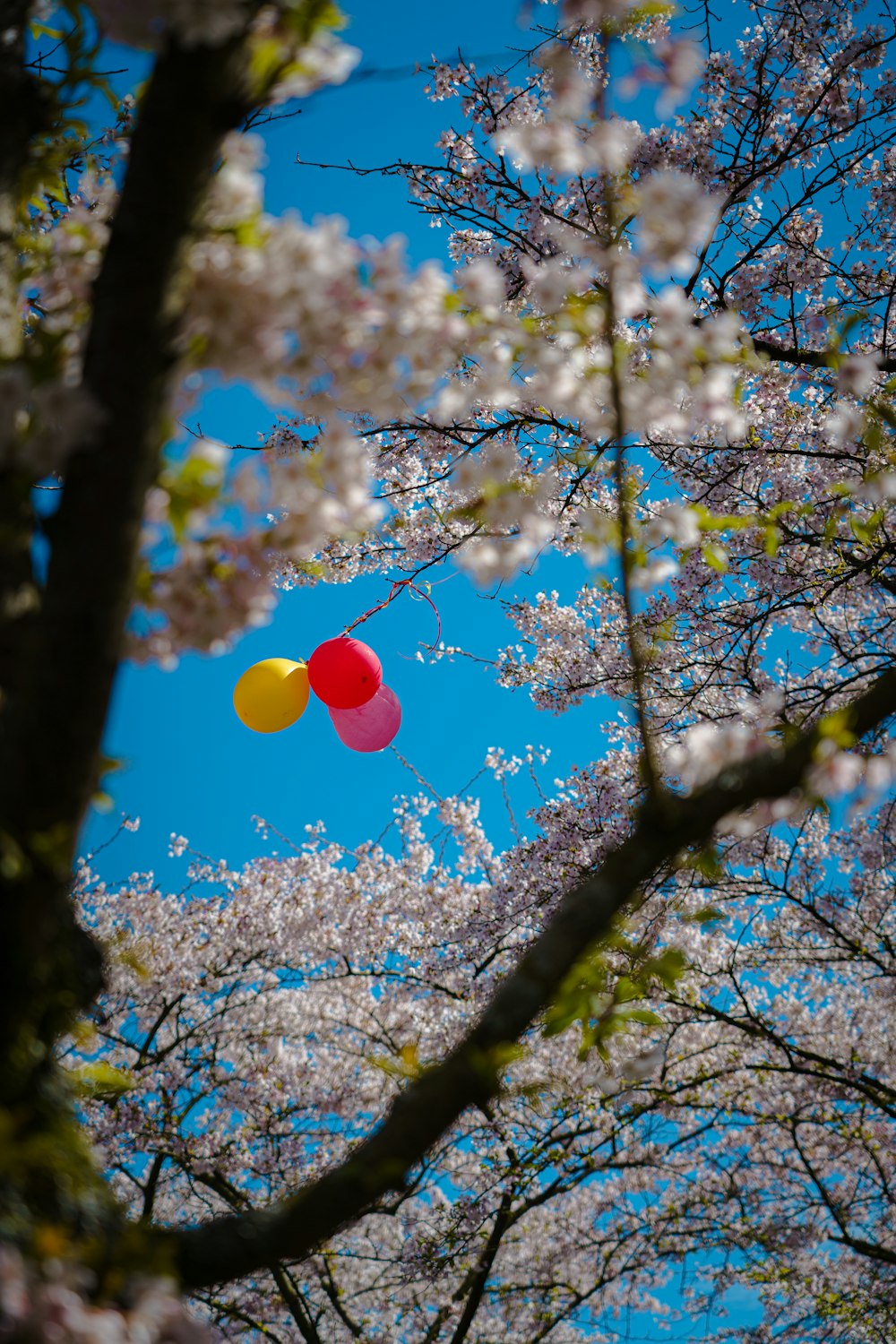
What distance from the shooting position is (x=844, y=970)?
21.5 feet

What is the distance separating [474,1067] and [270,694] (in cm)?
287

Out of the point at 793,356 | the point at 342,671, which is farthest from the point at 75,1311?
the point at 793,356

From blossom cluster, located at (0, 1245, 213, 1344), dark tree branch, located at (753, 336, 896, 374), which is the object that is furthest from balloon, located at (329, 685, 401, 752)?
blossom cluster, located at (0, 1245, 213, 1344)

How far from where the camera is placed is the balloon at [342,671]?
12.3ft

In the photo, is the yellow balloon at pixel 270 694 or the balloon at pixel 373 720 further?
the balloon at pixel 373 720

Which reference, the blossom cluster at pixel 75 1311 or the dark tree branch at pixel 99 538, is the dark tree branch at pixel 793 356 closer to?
the dark tree branch at pixel 99 538

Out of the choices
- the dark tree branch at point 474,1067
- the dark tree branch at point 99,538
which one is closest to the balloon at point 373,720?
the dark tree branch at point 474,1067

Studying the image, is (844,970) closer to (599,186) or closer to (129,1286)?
(599,186)

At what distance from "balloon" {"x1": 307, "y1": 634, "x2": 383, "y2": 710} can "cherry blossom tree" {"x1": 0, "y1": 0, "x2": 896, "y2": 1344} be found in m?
0.82

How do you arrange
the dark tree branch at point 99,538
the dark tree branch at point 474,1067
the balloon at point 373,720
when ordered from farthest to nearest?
1. the balloon at point 373,720
2. the dark tree branch at point 474,1067
3. the dark tree branch at point 99,538

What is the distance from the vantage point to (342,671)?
3756 millimetres

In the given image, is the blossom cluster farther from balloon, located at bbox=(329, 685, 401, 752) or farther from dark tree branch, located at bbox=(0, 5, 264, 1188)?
balloon, located at bbox=(329, 685, 401, 752)

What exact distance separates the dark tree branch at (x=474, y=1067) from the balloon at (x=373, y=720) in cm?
308

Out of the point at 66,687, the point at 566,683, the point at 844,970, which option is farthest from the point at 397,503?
the point at 844,970
